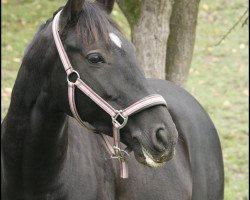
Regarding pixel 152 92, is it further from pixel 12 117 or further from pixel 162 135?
pixel 12 117

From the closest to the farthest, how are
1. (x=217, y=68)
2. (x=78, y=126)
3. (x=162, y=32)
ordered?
(x=78, y=126)
(x=162, y=32)
(x=217, y=68)

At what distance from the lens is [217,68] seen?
10953 millimetres

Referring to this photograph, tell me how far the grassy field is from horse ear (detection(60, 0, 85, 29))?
3.67 m

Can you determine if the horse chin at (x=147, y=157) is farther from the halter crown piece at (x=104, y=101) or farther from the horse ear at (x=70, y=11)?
the horse ear at (x=70, y=11)

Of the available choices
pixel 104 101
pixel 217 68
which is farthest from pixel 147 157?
pixel 217 68

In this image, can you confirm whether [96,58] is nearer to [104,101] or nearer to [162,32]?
[104,101]

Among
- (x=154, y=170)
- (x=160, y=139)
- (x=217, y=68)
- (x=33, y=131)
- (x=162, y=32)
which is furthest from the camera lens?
(x=217, y=68)

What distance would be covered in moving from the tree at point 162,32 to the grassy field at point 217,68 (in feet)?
5.30

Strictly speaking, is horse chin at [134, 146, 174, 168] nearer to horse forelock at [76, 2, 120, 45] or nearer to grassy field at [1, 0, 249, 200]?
horse forelock at [76, 2, 120, 45]

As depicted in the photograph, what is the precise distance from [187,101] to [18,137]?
1657mm

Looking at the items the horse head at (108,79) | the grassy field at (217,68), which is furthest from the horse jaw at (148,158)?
the grassy field at (217,68)

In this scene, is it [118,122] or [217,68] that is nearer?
[118,122]

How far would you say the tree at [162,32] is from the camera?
504cm

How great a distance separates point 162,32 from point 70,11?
2290mm
